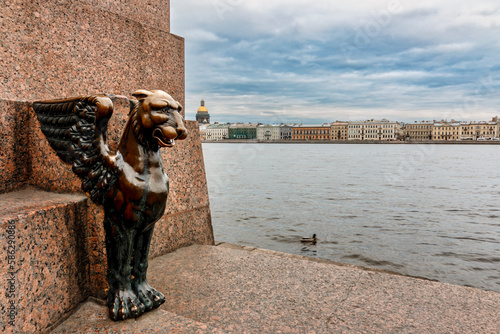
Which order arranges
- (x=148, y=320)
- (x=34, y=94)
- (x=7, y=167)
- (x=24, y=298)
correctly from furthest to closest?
(x=34, y=94)
(x=7, y=167)
(x=148, y=320)
(x=24, y=298)

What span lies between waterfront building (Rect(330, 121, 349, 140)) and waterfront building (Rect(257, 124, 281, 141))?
61.2ft

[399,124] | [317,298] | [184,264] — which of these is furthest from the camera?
[399,124]

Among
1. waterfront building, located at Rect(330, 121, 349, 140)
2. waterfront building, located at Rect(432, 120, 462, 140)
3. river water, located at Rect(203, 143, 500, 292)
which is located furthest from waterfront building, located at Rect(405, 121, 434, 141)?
river water, located at Rect(203, 143, 500, 292)

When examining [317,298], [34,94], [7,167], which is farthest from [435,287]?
[34,94]

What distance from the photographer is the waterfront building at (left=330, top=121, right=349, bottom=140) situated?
119300mm

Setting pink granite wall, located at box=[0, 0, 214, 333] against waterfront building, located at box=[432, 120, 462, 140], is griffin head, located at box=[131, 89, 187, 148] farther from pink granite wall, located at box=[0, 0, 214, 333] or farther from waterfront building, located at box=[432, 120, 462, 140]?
waterfront building, located at box=[432, 120, 462, 140]

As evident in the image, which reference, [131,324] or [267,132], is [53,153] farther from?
[267,132]

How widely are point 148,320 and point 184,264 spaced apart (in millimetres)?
899

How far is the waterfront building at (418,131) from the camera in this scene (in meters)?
112

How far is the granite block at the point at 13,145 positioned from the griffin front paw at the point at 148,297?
0.93m

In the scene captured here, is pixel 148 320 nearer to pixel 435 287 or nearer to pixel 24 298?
pixel 24 298

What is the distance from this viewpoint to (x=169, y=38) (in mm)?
3420

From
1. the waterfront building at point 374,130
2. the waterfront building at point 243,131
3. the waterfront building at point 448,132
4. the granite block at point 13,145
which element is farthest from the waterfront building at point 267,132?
the granite block at point 13,145

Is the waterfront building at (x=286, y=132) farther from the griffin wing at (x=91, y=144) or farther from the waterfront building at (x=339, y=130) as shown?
the griffin wing at (x=91, y=144)
